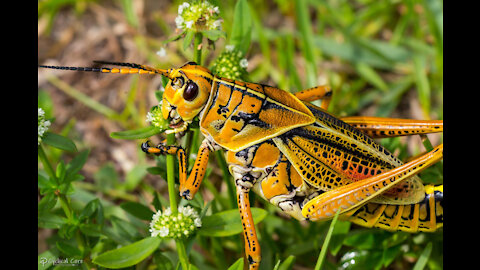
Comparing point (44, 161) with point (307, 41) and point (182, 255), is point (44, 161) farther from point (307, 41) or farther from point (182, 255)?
point (307, 41)

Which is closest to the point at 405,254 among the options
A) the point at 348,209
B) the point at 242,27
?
the point at 348,209

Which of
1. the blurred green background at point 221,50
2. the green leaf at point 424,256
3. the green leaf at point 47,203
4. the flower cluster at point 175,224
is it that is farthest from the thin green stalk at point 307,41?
the green leaf at point 47,203

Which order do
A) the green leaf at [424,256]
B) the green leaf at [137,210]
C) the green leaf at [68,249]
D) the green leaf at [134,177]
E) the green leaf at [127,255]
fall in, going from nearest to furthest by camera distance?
the green leaf at [127,255]
the green leaf at [68,249]
the green leaf at [137,210]
the green leaf at [424,256]
the green leaf at [134,177]

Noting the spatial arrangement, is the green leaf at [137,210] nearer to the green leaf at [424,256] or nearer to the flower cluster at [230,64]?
the flower cluster at [230,64]

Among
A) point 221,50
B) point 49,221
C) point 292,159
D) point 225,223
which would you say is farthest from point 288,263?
point 221,50

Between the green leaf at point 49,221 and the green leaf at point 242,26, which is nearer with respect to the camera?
the green leaf at point 49,221

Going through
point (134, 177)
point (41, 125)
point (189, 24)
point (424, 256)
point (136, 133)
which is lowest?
point (424, 256)

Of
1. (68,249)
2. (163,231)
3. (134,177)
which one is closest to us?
(163,231)
